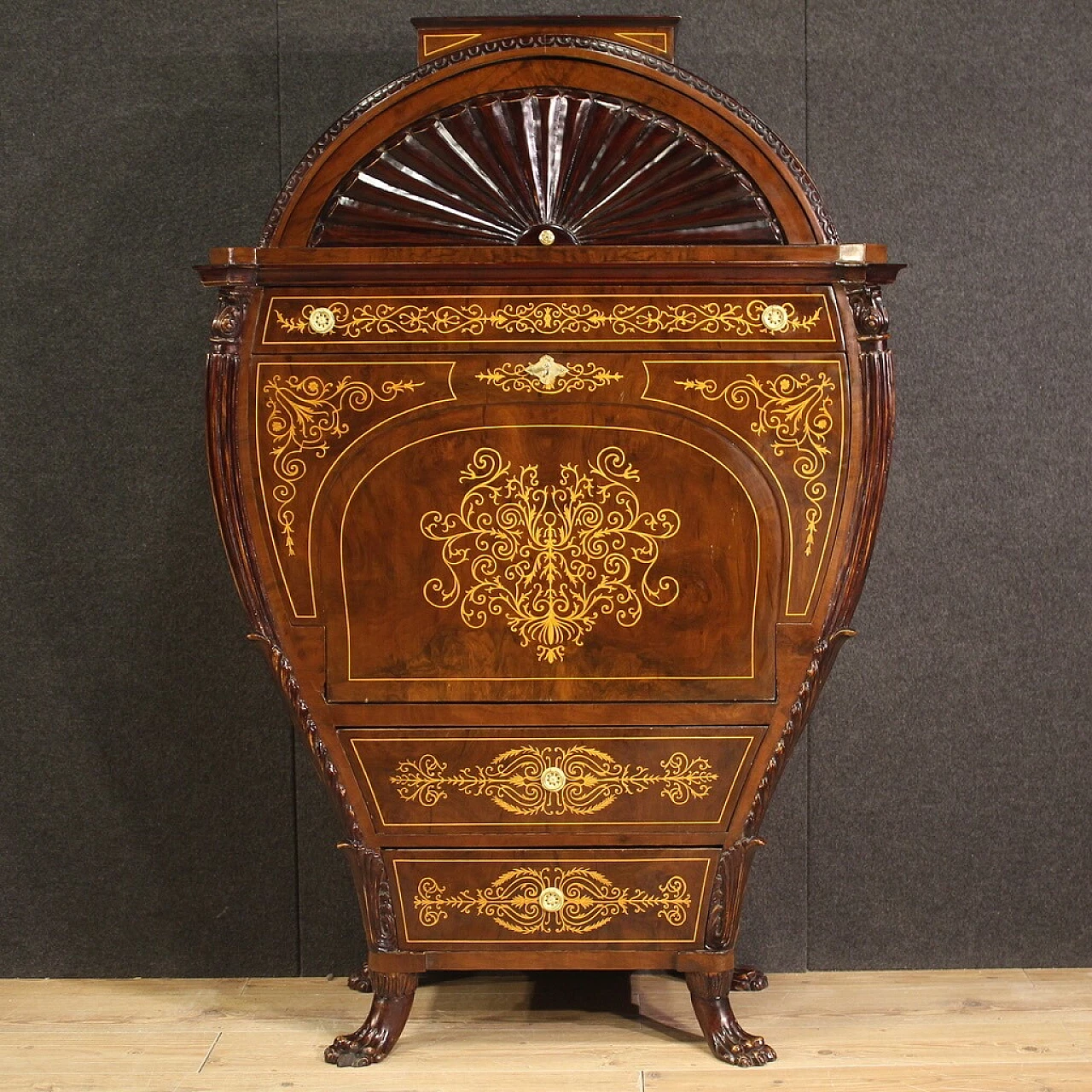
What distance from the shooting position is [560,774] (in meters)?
2.23

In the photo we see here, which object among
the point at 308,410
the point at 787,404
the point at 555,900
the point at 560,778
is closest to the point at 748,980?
the point at 555,900

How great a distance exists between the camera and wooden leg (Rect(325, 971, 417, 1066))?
2352 mm

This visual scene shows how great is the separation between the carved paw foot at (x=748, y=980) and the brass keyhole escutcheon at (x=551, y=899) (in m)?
0.61

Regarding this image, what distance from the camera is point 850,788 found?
2.82 metres

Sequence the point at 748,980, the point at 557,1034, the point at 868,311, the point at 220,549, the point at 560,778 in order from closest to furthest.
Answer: the point at 868,311 → the point at 560,778 → the point at 557,1034 → the point at 748,980 → the point at 220,549

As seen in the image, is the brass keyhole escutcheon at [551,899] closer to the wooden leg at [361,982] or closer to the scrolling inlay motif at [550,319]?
the wooden leg at [361,982]

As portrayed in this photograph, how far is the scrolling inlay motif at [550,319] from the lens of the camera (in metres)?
2.13

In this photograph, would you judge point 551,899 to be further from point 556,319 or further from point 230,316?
point 230,316

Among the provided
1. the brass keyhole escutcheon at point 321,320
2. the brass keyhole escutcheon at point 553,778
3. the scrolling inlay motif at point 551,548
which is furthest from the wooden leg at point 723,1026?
the brass keyhole escutcheon at point 321,320

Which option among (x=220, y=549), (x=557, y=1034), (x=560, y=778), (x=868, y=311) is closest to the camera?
(x=868, y=311)

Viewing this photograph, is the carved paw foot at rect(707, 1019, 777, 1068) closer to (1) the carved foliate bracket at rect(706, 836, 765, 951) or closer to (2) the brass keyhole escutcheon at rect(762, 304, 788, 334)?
(1) the carved foliate bracket at rect(706, 836, 765, 951)

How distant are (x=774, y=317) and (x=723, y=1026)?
4.14ft

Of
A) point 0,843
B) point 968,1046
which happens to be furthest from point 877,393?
point 0,843

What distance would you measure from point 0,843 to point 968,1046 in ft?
6.65
